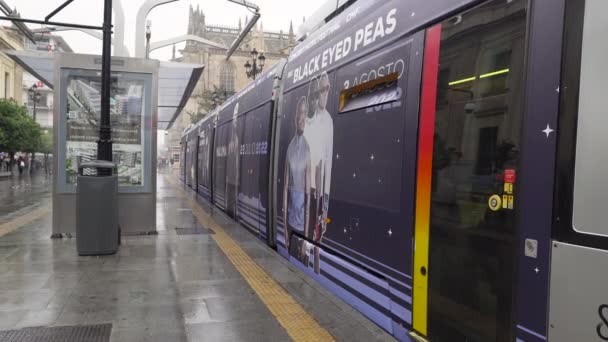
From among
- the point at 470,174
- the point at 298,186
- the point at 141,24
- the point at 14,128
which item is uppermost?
the point at 141,24

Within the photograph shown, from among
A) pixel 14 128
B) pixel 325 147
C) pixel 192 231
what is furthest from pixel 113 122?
pixel 14 128

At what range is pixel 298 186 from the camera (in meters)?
6.04

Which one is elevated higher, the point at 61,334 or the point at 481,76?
the point at 481,76

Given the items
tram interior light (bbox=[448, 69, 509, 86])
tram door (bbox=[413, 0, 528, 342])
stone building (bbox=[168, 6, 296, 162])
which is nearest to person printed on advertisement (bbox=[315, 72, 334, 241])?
tram door (bbox=[413, 0, 528, 342])

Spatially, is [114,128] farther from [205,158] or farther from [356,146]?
[205,158]

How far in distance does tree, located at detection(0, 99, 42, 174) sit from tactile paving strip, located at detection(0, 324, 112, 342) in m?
36.3

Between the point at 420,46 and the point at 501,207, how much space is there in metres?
1.47

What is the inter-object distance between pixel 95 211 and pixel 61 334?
3.68 meters

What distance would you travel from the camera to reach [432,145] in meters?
3.32

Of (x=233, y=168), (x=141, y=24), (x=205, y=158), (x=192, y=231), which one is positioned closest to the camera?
(x=192, y=231)

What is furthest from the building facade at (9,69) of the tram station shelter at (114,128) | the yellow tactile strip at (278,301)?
the yellow tactile strip at (278,301)

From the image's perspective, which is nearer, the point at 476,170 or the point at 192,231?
the point at 476,170

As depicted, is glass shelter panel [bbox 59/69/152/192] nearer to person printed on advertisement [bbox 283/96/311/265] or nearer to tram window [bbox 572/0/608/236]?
person printed on advertisement [bbox 283/96/311/265]

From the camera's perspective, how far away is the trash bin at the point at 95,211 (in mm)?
7508
